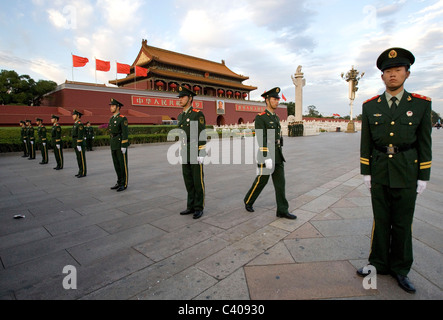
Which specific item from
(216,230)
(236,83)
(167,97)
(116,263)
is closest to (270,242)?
(216,230)

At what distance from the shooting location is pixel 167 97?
84.8 ft

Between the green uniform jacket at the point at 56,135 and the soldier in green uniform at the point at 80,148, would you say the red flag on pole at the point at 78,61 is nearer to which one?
the green uniform jacket at the point at 56,135

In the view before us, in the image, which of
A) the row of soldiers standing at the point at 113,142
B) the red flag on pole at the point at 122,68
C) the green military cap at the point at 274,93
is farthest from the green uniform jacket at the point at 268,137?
the red flag on pole at the point at 122,68

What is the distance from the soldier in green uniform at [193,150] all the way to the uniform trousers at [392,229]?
2059 millimetres

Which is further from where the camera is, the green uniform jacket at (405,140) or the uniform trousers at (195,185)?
the uniform trousers at (195,185)

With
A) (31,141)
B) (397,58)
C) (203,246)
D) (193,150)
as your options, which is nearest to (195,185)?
(193,150)

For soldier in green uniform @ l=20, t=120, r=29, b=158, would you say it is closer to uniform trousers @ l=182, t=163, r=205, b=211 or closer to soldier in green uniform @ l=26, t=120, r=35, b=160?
soldier in green uniform @ l=26, t=120, r=35, b=160

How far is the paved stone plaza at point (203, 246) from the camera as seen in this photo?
6.04ft

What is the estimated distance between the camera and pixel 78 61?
19438 mm

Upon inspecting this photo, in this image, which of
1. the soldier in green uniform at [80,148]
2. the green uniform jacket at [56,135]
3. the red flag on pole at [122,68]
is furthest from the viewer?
the red flag on pole at [122,68]

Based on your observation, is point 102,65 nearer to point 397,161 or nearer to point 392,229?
point 397,161

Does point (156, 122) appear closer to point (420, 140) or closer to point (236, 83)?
point (236, 83)

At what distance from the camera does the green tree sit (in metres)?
19.7

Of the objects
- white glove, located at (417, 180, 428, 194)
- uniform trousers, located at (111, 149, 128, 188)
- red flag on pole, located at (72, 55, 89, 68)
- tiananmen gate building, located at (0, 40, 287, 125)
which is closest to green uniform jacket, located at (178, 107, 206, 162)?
uniform trousers, located at (111, 149, 128, 188)
